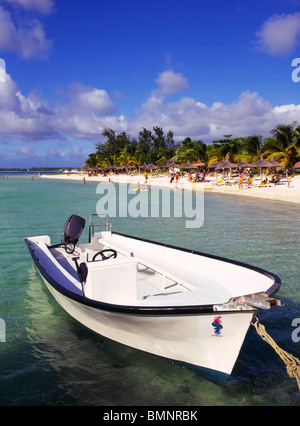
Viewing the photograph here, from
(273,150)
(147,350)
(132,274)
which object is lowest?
(147,350)

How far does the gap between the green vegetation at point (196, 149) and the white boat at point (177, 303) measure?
36.0 metres

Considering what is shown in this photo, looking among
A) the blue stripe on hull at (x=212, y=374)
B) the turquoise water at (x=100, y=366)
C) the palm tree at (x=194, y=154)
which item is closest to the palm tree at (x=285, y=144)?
the palm tree at (x=194, y=154)

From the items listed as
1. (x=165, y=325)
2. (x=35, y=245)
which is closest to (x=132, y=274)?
(x=165, y=325)

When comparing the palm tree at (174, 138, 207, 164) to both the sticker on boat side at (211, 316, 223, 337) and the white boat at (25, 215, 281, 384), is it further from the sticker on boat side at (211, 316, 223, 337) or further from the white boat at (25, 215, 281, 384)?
the sticker on boat side at (211, 316, 223, 337)

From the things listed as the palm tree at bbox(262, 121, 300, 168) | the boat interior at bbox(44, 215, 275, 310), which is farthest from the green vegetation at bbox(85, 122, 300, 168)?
the boat interior at bbox(44, 215, 275, 310)

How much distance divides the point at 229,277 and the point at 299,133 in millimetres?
40208

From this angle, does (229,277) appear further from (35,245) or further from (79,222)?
(35,245)

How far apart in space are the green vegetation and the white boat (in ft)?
118

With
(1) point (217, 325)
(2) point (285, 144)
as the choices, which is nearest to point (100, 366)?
(1) point (217, 325)

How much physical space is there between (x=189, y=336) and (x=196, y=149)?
2023 inches

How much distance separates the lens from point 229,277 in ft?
19.0

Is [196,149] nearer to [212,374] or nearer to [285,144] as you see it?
[285,144]

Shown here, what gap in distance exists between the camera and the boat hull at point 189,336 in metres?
3.94
